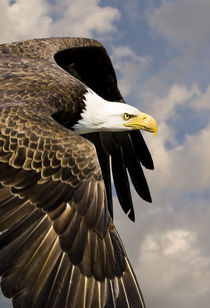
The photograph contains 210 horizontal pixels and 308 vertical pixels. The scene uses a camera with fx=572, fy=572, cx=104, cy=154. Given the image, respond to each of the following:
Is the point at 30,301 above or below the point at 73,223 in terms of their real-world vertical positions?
below

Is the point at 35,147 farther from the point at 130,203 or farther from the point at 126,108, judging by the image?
the point at 130,203

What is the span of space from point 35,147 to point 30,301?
1.35 metres

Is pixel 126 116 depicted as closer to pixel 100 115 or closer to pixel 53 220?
pixel 100 115

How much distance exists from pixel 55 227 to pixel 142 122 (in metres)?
2.77

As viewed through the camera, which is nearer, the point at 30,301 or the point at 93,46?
the point at 30,301

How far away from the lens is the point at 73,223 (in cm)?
475

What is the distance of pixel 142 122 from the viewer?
23.4 ft

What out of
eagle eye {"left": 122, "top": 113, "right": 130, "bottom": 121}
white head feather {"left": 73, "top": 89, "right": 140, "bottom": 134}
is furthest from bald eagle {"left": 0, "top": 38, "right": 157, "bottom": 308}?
eagle eye {"left": 122, "top": 113, "right": 130, "bottom": 121}

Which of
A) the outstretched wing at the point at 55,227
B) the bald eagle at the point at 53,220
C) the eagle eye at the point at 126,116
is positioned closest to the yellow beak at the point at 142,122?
the eagle eye at the point at 126,116

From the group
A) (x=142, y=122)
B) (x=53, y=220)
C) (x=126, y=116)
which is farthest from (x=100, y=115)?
(x=53, y=220)

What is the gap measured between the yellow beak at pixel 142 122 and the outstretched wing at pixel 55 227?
206cm

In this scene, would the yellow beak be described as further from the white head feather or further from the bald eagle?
the bald eagle

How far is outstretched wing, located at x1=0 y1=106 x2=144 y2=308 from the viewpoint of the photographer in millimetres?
4496

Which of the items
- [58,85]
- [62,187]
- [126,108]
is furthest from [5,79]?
[62,187]
